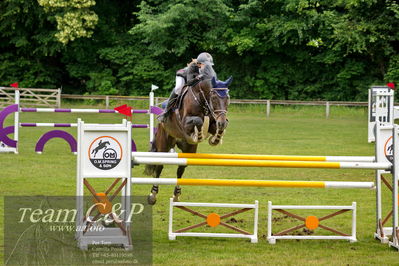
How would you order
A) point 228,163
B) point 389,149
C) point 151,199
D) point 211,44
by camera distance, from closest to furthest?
point 228,163
point 389,149
point 151,199
point 211,44

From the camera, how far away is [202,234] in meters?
7.80

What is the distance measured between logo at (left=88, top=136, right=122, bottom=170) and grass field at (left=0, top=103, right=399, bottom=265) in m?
0.99

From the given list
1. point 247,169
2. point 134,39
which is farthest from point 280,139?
point 134,39

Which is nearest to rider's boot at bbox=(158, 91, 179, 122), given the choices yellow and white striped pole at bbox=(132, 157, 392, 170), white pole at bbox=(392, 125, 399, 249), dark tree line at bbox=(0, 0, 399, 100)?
yellow and white striped pole at bbox=(132, 157, 392, 170)

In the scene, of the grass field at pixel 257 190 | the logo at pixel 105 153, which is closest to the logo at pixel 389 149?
the grass field at pixel 257 190

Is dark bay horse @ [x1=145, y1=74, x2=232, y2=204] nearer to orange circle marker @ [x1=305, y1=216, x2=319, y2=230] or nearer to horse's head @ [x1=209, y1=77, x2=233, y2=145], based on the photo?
horse's head @ [x1=209, y1=77, x2=233, y2=145]

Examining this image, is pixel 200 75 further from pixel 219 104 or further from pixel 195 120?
pixel 219 104

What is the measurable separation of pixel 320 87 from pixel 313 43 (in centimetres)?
233

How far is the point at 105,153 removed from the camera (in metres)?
7.25

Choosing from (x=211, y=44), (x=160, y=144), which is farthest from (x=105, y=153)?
(x=211, y=44)

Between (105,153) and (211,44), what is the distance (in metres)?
28.9

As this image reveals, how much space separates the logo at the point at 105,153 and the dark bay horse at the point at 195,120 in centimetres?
147

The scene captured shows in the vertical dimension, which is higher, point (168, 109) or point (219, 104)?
point (219, 104)

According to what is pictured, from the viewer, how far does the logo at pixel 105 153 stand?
7.23 metres
